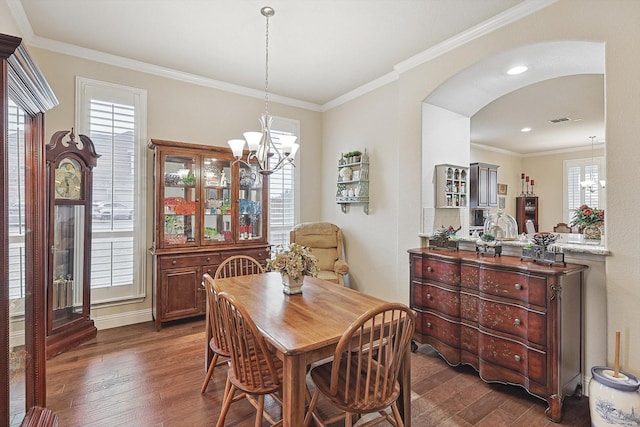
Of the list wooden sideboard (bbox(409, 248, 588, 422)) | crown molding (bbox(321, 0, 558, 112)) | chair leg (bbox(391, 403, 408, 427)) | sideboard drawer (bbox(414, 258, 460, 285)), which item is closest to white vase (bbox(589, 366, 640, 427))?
wooden sideboard (bbox(409, 248, 588, 422))

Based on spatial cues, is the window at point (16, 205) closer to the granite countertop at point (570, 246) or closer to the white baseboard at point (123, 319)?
the white baseboard at point (123, 319)

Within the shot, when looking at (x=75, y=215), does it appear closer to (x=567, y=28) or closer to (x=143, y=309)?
(x=143, y=309)

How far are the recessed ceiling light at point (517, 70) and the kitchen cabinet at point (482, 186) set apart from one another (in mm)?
3329

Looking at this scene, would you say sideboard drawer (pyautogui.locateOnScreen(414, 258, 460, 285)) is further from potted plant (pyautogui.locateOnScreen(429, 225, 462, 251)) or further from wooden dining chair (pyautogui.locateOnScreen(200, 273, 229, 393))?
wooden dining chair (pyautogui.locateOnScreen(200, 273, 229, 393))

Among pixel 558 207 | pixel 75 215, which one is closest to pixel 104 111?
pixel 75 215

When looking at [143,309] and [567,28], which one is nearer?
[567,28]

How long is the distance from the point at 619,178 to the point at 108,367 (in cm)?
417

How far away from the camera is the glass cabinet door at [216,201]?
Answer: 3.95 m

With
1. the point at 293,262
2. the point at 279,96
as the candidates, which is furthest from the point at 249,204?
the point at 293,262

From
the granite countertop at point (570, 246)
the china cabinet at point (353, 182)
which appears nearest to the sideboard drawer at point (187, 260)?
the china cabinet at point (353, 182)

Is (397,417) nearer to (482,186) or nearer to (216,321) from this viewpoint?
(216,321)

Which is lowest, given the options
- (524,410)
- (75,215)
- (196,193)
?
(524,410)

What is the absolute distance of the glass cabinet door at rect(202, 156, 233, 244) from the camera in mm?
3951

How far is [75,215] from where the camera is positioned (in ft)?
10.6
